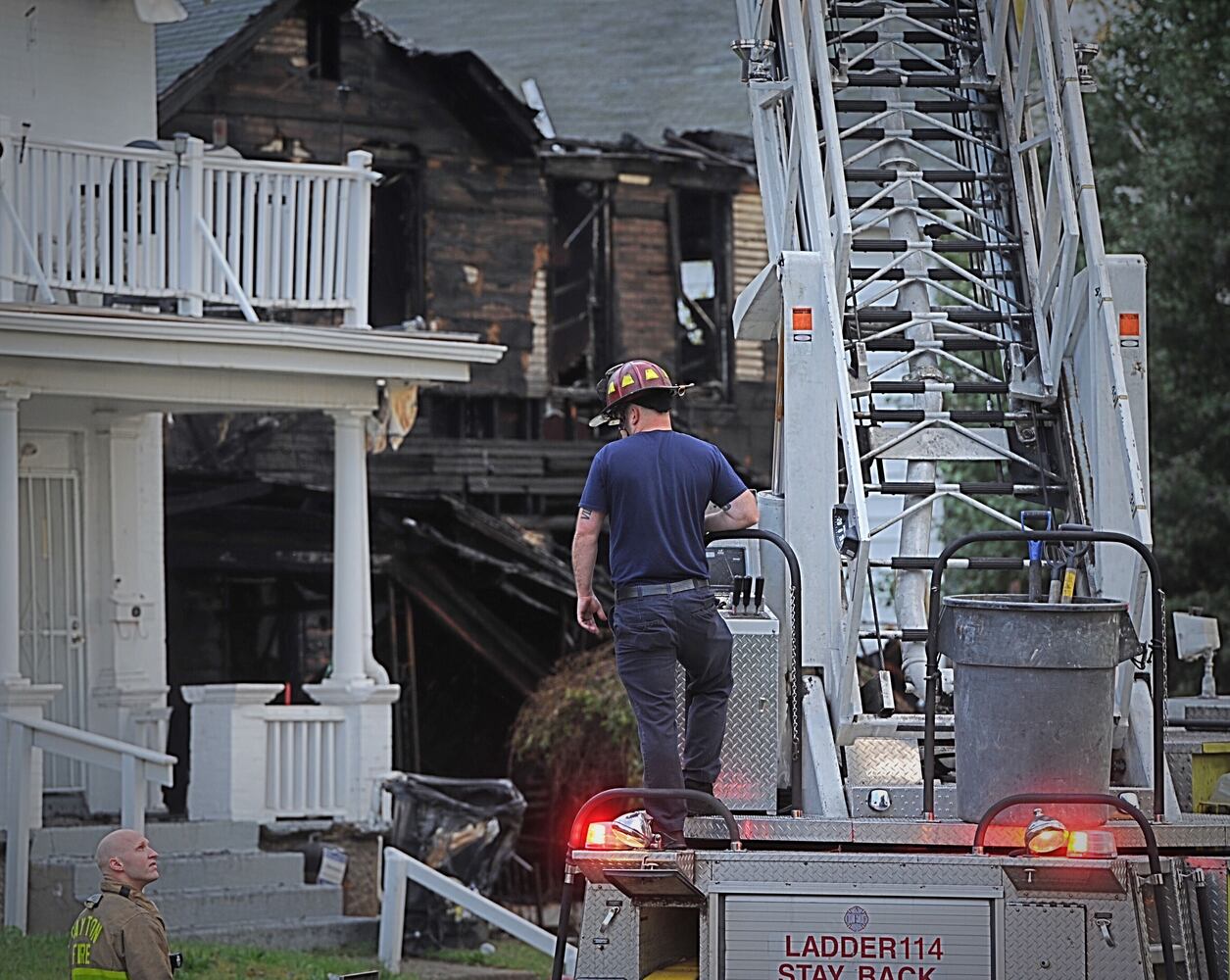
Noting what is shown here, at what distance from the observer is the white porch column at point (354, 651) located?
571 inches

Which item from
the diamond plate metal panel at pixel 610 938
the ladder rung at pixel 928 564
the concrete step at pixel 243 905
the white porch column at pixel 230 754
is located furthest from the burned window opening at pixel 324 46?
the diamond plate metal panel at pixel 610 938

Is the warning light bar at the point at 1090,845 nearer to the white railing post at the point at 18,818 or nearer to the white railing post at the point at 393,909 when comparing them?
the white railing post at the point at 393,909

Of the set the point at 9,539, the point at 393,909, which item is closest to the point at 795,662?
the point at 393,909

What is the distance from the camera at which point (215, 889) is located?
525 inches

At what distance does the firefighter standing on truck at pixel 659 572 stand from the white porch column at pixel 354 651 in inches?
286

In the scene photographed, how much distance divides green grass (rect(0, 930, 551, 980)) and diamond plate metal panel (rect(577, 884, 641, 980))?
15.4 feet

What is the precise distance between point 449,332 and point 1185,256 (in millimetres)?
6011

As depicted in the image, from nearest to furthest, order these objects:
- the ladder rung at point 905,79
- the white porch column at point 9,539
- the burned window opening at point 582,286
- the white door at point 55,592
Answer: the ladder rung at point 905,79 → the white porch column at point 9,539 → the white door at point 55,592 → the burned window opening at point 582,286

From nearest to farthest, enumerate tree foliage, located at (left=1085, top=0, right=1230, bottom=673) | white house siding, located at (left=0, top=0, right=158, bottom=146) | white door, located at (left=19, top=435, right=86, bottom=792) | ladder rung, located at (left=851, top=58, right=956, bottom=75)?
ladder rung, located at (left=851, top=58, right=956, bottom=75), white door, located at (left=19, top=435, right=86, bottom=792), white house siding, located at (left=0, top=0, right=158, bottom=146), tree foliage, located at (left=1085, top=0, right=1230, bottom=673)

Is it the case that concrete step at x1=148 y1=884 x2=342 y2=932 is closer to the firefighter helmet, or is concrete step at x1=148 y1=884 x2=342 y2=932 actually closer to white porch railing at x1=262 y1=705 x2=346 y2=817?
white porch railing at x1=262 y1=705 x2=346 y2=817

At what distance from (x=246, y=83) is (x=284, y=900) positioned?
28.7ft

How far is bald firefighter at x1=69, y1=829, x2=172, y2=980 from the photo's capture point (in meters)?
7.11

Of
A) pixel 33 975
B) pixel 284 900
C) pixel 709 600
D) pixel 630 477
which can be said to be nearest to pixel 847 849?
pixel 709 600

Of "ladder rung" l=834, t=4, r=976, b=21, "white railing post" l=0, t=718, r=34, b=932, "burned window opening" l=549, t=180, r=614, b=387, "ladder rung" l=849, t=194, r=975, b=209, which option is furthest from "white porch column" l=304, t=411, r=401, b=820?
"burned window opening" l=549, t=180, r=614, b=387
